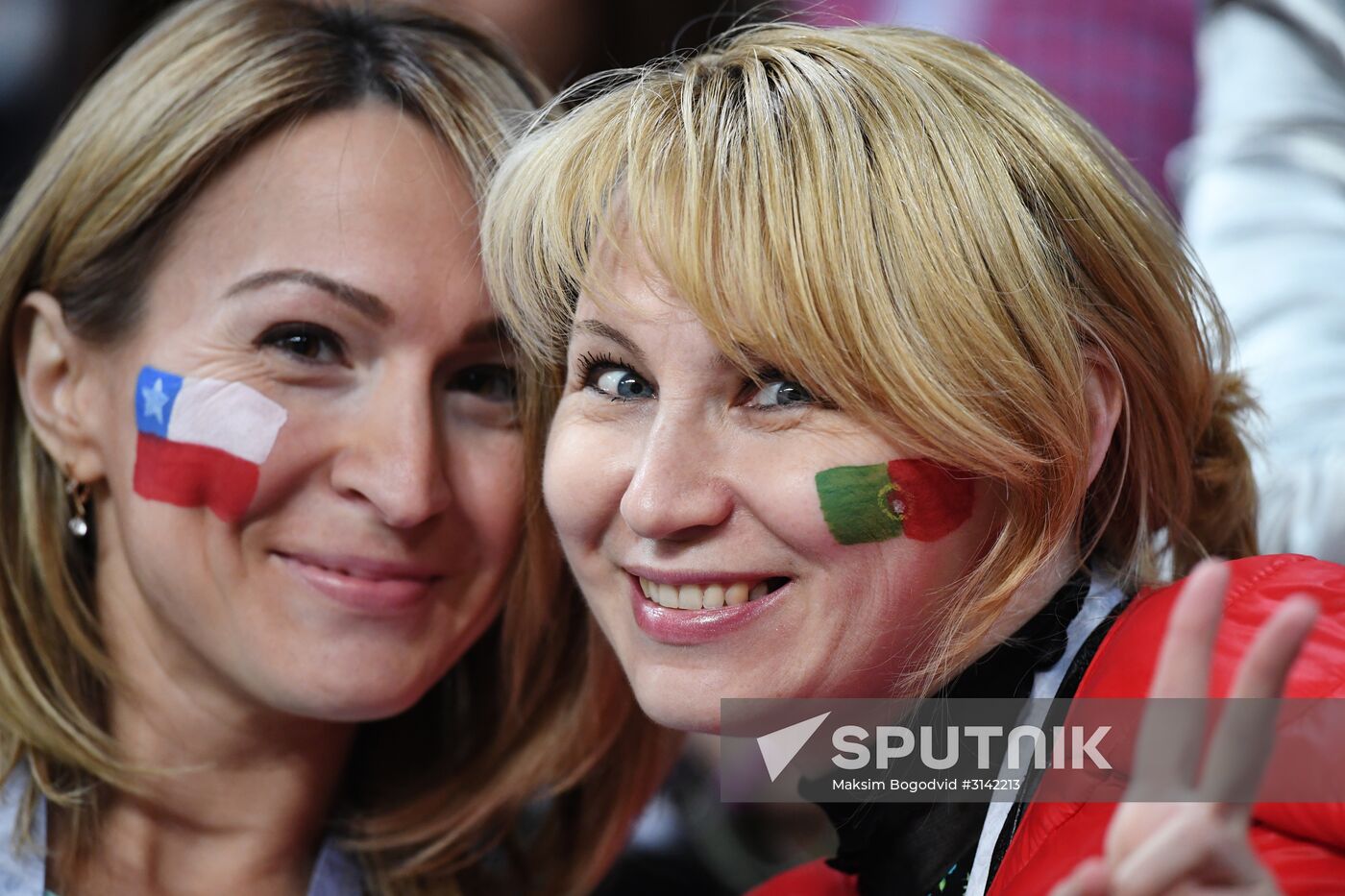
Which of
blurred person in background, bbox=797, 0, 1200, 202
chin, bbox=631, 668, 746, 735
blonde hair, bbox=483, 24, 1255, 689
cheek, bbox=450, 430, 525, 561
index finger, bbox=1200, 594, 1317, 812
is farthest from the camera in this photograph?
blurred person in background, bbox=797, 0, 1200, 202

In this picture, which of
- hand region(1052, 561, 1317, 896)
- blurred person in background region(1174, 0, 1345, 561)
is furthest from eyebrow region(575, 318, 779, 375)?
blurred person in background region(1174, 0, 1345, 561)

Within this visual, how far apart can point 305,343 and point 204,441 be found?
0.60ft

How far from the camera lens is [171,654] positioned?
6.73 ft

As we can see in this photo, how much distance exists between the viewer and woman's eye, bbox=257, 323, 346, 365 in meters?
1.92

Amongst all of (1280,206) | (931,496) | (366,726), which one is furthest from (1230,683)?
(1280,206)

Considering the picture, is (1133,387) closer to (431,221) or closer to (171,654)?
(431,221)

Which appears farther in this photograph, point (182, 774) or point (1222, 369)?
point (182, 774)

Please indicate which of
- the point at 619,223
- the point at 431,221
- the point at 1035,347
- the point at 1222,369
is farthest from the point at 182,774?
the point at 1222,369

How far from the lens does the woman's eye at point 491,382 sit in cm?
198

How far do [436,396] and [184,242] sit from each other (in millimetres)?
410

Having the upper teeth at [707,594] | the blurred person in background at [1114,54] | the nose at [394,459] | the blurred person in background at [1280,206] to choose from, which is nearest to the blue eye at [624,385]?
the upper teeth at [707,594]

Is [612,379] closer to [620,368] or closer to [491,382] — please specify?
[620,368]

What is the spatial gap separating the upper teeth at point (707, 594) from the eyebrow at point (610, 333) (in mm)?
248

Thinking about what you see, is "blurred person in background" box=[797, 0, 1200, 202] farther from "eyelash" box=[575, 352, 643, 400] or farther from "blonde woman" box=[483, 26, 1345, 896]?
"eyelash" box=[575, 352, 643, 400]
